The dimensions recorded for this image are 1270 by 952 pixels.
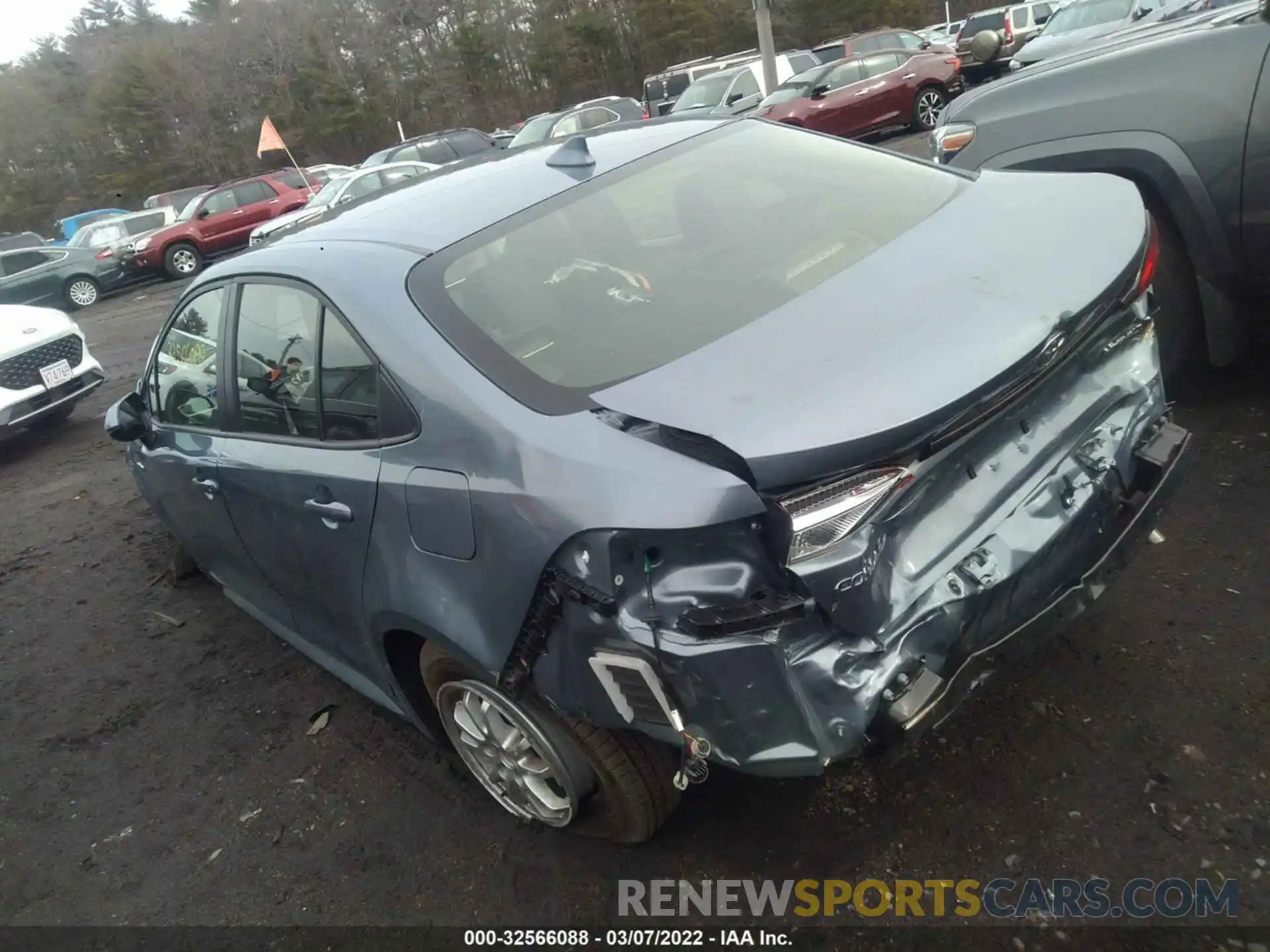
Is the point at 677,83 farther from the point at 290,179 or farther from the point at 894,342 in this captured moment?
the point at 894,342

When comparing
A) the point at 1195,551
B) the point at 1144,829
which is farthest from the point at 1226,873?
the point at 1195,551

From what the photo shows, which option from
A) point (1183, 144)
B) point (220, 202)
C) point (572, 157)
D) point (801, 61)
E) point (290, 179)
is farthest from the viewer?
point (290, 179)

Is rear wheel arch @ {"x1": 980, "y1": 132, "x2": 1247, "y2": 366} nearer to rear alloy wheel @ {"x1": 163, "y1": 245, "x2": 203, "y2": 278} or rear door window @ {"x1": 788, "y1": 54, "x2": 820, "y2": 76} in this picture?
rear door window @ {"x1": 788, "y1": 54, "x2": 820, "y2": 76}

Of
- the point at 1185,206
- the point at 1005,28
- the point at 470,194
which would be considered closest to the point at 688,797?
the point at 470,194

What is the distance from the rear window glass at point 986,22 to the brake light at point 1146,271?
24.5 m

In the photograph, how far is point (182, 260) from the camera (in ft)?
65.2

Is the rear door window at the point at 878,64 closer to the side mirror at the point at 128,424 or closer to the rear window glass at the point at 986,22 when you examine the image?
the rear window glass at the point at 986,22

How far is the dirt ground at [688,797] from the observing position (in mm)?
2289

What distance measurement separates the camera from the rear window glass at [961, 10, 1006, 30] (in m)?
23.9

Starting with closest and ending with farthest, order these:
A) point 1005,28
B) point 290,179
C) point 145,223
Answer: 1. point 145,223
2. point 290,179
3. point 1005,28

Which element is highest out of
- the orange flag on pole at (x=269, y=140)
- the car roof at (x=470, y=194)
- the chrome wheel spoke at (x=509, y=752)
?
the orange flag on pole at (x=269, y=140)

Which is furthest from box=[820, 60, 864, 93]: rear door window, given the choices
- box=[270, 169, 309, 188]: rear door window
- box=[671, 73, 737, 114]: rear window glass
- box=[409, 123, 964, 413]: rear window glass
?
box=[409, 123, 964, 413]: rear window glass

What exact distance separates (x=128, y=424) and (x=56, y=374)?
5.28m

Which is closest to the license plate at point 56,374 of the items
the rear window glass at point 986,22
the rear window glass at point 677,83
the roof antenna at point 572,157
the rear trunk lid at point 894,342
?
the roof antenna at point 572,157
